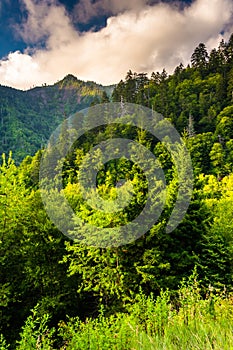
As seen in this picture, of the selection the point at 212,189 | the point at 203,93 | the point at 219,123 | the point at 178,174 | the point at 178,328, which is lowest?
the point at 178,328

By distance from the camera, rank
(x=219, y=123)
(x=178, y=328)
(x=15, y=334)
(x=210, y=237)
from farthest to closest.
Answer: (x=219, y=123)
(x=210, y=237)
(x=15, y=334)
(x=178, y=328)

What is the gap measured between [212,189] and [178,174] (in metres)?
21.7

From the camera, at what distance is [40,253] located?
1872 centimetres

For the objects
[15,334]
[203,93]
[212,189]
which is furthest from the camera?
[203,93]

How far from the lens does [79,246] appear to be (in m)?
17.2

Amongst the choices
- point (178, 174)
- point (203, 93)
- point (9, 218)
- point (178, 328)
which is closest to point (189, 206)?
point (178, 174)

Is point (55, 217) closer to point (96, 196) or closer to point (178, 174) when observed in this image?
point (96, 196)

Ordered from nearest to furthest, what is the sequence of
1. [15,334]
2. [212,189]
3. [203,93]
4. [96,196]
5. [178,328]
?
1. [178,328]
2. [15,334]
3. [96,196]
4. [212,189]
5. [203,93]

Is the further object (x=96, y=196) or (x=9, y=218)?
(x=96, y=196)

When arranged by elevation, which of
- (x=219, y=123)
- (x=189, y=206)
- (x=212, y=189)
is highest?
(x=219, y=123)

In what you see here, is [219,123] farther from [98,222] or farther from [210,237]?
[98,222]

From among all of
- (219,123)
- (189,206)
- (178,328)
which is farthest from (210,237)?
(219,123)

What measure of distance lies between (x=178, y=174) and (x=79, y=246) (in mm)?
8107

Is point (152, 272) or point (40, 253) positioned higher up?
point (40, 253)
